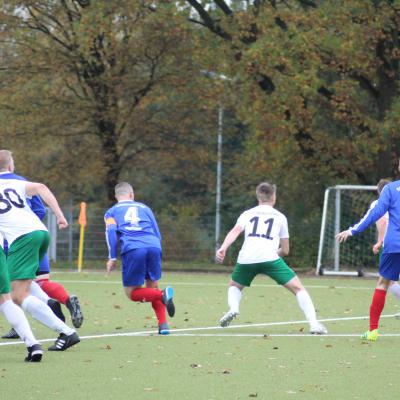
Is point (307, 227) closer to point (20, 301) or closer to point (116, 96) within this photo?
point (116, 96)

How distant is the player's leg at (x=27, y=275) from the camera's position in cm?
1062

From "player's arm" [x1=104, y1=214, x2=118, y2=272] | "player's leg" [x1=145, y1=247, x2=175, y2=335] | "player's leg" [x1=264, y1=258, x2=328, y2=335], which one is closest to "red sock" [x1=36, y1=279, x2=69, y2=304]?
"player's arm" [x1=104, y1=214, x2=118, y2=272]

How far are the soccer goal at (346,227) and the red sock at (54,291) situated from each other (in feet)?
55.5

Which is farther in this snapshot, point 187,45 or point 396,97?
point 187,45

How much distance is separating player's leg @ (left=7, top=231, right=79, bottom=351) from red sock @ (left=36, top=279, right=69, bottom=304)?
1711 millimetres

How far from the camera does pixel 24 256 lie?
10.7m

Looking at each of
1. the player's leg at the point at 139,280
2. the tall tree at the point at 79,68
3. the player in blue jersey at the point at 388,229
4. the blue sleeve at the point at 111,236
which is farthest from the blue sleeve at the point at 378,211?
the tall tree at the point at 79,68

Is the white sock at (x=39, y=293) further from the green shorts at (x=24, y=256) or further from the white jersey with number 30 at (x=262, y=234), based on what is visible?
the white jersey with number 30 at (x=262, y=234)

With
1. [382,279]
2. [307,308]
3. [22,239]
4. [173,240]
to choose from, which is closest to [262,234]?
[307,308]

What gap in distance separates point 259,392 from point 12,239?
3351 mm

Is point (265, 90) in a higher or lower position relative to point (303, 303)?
higher

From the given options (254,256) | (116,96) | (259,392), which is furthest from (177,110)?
(259,392)

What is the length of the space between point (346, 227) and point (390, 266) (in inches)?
712

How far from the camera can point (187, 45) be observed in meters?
33.6
